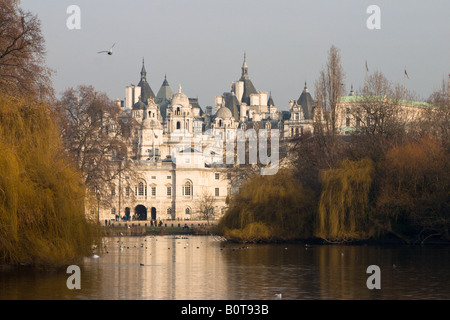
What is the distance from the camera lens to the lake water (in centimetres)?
2372

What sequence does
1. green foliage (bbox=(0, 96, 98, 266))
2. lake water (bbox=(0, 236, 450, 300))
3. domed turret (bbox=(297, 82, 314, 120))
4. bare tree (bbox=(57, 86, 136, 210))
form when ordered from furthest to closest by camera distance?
domed turret (bbox=(297, 82, 314, 120))
bare tree (bbox=(57, 86, 136, 210))
green foliage (bbox=(0, 96, 98, 266))
lake water (bbox=(0, 236, 450, 300))

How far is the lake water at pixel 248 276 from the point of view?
23719 mm

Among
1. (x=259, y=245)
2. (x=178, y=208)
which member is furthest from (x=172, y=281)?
(x=178, y=208)

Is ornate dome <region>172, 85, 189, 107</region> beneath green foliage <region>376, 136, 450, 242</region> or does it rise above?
above

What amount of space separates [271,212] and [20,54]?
1901cm

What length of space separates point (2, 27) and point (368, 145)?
22287 millimetres

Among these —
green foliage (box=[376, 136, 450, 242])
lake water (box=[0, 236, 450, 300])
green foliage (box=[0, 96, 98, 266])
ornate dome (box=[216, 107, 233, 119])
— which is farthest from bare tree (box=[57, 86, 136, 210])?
ornate dome (box=[216, 107, 233, 119])

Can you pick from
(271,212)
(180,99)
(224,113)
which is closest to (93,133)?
(271,212)

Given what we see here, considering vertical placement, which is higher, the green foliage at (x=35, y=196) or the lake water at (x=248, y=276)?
the green foliage at (x=35, y=196)

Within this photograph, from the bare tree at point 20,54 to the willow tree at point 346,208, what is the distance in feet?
54.3

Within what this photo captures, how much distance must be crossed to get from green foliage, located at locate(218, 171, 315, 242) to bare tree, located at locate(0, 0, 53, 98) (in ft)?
55.1

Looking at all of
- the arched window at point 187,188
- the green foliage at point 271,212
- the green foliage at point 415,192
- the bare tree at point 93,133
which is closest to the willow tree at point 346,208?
the green foliage at point 415,192

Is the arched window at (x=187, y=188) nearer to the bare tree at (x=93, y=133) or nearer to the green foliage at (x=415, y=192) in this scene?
the bare tree at (x=93, y=133)

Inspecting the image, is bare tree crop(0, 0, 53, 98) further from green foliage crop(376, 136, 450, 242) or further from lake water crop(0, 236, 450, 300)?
green foliage crop(376, 136, 450, 242)
